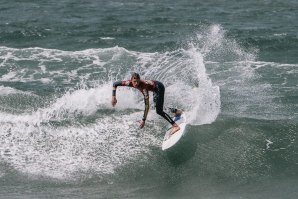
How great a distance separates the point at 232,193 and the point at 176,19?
21398mm

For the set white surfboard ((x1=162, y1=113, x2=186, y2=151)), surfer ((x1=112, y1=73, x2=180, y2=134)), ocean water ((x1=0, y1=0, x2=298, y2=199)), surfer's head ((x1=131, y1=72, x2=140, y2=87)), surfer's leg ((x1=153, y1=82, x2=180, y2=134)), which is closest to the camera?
ocean water ((x1=0, y1=0, x2=298, y2=199))

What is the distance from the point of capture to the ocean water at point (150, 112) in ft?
43.1

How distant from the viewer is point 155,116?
1648 centimetres

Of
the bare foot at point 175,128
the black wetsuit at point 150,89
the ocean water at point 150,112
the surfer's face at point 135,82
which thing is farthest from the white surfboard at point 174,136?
the surfer's face at point 135,82

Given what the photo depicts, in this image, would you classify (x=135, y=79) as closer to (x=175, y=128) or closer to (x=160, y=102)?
(x=160, y=102)

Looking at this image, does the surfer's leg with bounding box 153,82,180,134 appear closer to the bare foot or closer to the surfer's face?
the bare foot

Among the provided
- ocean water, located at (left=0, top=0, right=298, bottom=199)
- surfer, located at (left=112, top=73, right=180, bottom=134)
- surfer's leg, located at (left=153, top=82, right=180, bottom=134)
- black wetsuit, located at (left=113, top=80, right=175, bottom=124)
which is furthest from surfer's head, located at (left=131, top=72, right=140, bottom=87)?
ocean water, located at (left=0, top=0, right=298, bottom=199)

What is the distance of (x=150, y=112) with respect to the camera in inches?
661

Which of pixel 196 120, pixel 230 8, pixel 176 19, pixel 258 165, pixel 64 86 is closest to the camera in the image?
pixel 258 165

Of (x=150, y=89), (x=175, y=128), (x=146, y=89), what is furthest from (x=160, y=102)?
(x=175, y=128)

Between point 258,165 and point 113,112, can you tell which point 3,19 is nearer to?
point 113,112

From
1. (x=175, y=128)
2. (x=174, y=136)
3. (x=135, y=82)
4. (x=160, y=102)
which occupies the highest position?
(x=135, y=82)

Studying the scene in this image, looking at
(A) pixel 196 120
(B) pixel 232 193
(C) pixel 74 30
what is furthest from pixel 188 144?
(C) pixel 74 30

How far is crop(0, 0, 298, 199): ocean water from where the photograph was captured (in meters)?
13.1
